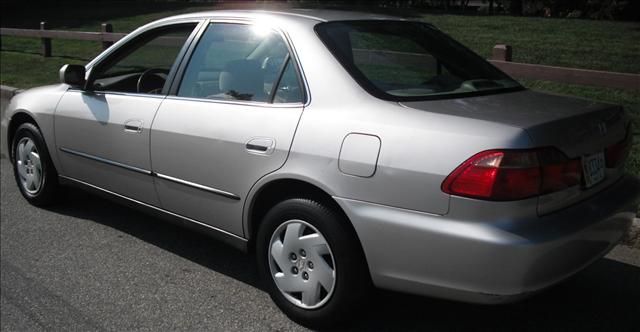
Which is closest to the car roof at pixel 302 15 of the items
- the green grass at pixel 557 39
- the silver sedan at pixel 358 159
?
the silver sedan at pixel 358 159

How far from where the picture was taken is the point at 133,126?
4.22 meters

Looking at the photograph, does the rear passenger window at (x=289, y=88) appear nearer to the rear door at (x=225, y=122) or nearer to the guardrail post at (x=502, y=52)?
the rear door at (x=225, y=122)

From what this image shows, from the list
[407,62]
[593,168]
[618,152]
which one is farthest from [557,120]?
[407,62]

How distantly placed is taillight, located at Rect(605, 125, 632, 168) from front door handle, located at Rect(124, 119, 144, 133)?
8.75ft

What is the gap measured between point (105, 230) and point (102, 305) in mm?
1351

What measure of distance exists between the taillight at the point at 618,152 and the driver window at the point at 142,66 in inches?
99.2

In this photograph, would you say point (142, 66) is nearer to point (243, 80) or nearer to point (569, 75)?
point (243, 80)

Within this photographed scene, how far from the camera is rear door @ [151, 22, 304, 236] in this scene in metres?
3.47

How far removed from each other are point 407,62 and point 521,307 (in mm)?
1464

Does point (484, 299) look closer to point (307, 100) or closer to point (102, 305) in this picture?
point (307, 100)

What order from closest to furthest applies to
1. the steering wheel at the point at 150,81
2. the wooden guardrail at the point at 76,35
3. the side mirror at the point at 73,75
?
1. the steering wheel at the point at 150,81
2. the side mirror at the point at 73,75
3. the wooden guardrail at the point at 76,35

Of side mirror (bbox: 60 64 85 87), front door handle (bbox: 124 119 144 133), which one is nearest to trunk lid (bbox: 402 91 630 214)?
front door handle (bbox: 124 119 144 133)

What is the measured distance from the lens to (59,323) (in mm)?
3482

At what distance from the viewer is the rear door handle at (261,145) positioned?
11.2ft
